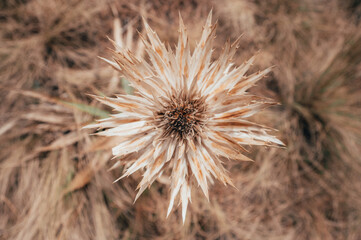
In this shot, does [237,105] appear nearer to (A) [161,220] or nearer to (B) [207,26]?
(B) [207,26]

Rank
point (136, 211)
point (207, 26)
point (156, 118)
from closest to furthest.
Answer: point (207, 26)
point (156, 118)
point (136, 211)

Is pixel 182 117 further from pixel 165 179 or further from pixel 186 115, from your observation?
pixel 165 179

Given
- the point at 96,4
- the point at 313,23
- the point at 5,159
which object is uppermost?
the point at 96,4

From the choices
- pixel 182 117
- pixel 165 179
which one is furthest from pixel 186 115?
pixel 165 179

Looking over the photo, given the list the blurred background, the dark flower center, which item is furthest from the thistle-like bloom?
the blurred background

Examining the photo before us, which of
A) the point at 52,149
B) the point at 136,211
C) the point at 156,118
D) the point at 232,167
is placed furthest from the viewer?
the point at 232,167

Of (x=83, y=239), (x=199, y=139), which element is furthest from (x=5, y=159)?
(x=199, y=139)

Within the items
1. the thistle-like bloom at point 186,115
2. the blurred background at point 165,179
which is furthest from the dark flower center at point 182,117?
the blurred background at point 165,179

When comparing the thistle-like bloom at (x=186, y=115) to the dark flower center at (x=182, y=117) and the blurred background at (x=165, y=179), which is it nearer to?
the dark flower center at (x=182, y=117)
